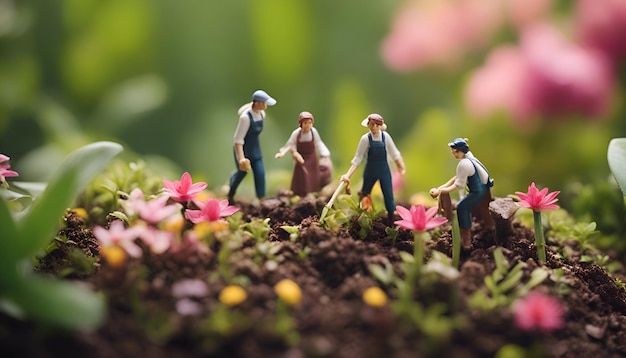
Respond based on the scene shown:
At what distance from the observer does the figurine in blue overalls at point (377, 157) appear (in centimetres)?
121

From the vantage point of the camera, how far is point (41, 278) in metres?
0.93

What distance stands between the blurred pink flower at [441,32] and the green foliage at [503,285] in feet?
4.11

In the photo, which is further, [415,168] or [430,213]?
[415,168]

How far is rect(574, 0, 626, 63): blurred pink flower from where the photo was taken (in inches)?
76.8

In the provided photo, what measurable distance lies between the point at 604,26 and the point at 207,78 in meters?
1.48

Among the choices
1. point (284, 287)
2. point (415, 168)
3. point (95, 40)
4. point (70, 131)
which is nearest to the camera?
point (284, 287)

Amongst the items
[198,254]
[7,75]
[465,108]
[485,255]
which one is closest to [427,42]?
[465,108]

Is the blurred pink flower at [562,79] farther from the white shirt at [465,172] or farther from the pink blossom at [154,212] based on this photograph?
the pink blossom at [154,212]

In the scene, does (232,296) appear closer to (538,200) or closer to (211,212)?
(211,212)

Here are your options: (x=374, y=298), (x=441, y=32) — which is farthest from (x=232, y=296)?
(x=441, y=32)

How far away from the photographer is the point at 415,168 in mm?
2080

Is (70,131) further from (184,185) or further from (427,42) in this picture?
(184,185)

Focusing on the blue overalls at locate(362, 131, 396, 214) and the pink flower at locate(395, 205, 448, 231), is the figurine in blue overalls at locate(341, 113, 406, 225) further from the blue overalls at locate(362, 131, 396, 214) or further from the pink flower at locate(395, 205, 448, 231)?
the pink flower at locate(395, 205, 448, 231)

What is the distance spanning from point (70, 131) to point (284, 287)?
1.73 meters
